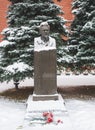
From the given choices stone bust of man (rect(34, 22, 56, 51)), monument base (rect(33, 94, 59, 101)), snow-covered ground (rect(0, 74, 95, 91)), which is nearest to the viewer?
monument base (rect(33, 94, 59, 101))

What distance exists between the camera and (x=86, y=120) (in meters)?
8.05

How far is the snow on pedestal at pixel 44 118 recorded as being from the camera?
22.2 feet

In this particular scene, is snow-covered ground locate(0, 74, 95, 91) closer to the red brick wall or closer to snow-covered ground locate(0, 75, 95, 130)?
snow-covered ground locate(0, 75, 95, 130)

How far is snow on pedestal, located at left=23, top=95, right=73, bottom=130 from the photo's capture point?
6770 mm

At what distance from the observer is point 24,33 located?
444 inches

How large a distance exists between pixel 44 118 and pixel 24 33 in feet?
15.3

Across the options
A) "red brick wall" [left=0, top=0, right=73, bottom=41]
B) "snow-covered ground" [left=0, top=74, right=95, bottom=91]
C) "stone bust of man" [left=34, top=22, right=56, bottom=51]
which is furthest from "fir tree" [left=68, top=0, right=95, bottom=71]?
"red brick wall" [left=0, top=0, right=73, bottom=41]

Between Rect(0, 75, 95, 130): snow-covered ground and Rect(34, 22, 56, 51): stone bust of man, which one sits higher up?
Rect(34, 22, 56, 51): stone bust of man

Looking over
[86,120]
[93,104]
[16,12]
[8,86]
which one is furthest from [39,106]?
[8,86]

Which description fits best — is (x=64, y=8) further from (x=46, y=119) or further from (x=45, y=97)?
(x=46, y=119)


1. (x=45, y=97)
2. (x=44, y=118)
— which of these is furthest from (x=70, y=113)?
(x=44, y=118)

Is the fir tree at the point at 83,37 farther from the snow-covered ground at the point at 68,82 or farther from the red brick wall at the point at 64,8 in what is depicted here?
the red brick wall at the point at 64,8

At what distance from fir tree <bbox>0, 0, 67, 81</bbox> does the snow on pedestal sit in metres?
2.53

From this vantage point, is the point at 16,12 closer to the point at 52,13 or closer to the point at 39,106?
the point at 52,13
